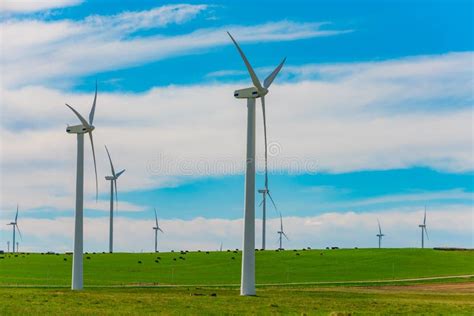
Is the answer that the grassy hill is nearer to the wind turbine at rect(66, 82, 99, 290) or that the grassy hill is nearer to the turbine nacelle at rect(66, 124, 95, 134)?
the wind turbine at rect(66, 82, 99, 290)

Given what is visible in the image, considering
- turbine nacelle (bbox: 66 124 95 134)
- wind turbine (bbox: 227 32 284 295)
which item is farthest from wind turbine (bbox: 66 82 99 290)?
wind turbine (bbox: 227 32 284 295)

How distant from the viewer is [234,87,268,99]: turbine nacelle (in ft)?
245

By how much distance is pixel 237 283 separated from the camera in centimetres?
9719

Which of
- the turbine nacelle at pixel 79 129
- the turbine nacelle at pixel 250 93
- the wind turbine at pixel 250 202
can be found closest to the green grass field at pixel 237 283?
the wind turbine at pixel 250 202

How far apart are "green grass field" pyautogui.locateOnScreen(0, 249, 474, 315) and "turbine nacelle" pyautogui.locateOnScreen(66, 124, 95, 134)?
693 inches

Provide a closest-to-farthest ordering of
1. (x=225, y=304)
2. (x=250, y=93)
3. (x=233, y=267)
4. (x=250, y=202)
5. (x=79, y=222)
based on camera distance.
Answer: (x=225, y=304), (x=250, y=202), (x=250, y=93), (x=79, y=222), (x=233, y=267)

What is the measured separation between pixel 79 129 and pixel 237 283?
90.7 feet

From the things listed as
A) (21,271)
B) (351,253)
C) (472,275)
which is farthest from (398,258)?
(21,271)

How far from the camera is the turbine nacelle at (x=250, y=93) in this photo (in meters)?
74.6

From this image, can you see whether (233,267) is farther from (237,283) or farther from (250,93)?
(250,93)

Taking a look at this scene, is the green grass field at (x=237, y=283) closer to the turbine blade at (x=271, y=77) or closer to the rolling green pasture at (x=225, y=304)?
the rolling green pasture at (x=225, y=304)

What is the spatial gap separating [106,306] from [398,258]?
91.0 m

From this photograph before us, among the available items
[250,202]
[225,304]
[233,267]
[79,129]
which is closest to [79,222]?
[79,129]

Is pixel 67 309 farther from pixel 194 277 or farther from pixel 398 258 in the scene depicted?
pixel 398 258
